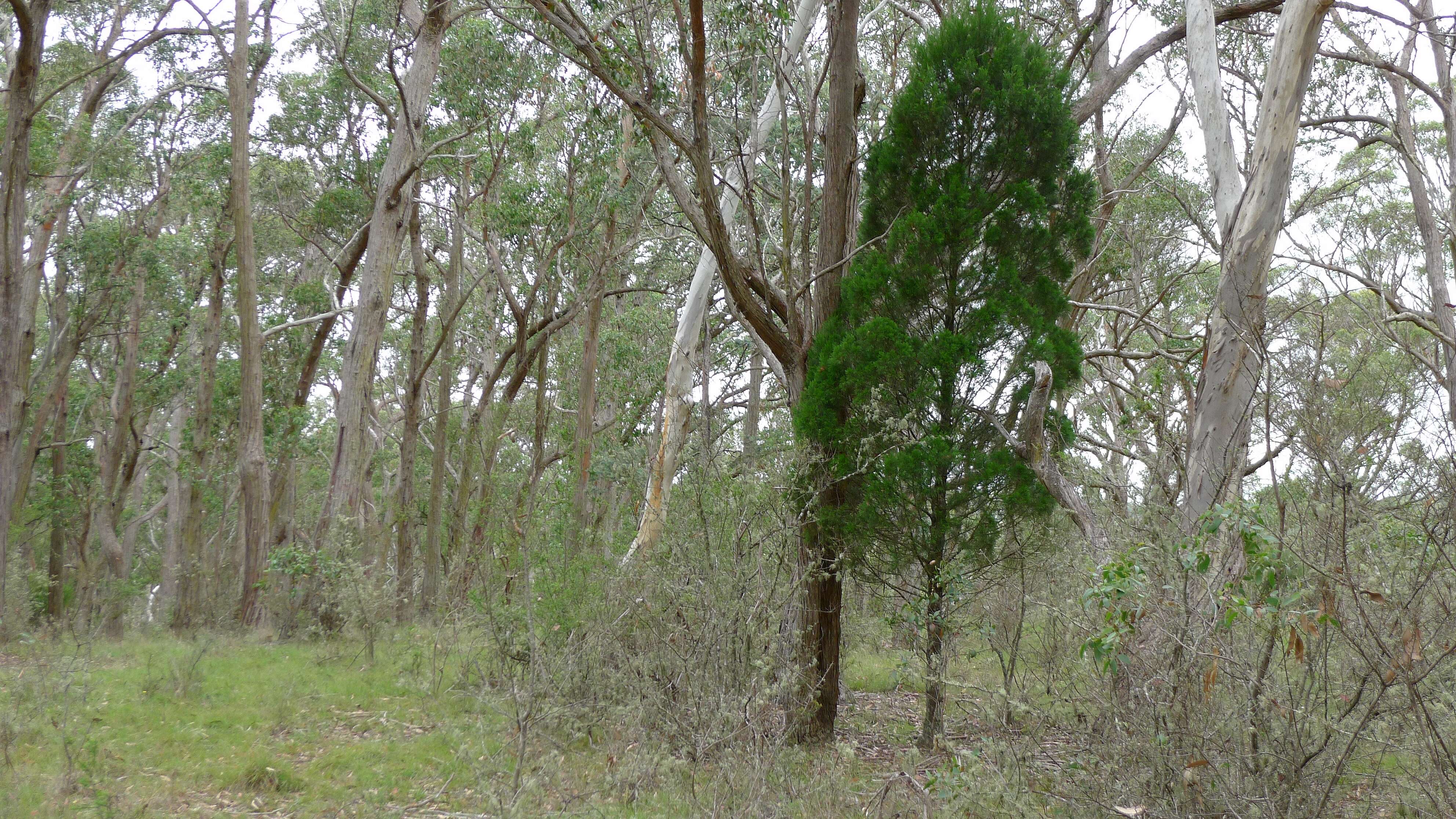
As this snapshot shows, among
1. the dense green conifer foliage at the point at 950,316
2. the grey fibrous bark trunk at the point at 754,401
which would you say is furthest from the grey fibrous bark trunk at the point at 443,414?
the dense green conifer foliage at the point at 950,316

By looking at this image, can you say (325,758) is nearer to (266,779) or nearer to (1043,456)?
(266,779)

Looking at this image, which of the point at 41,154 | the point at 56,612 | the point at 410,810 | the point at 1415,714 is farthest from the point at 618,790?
the point at 56,612

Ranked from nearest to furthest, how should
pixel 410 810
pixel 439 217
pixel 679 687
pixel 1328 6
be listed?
pixel 410 810 → pixel 679 687 → pixel 1328 6 → pixel 439 217

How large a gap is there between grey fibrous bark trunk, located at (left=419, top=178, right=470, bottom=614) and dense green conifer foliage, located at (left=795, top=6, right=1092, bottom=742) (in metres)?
8.29

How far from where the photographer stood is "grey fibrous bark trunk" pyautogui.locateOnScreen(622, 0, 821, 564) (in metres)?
7.83

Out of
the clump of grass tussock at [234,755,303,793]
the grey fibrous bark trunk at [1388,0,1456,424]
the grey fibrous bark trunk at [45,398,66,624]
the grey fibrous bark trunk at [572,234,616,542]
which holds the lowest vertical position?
the clump of grass tussock at [234,755,303,793]

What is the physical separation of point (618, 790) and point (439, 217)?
49.5 feet

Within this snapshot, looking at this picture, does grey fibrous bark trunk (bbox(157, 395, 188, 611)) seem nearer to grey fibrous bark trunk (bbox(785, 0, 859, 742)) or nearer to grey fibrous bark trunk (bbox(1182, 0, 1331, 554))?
grey fibrous bark trunk (bbox(785, 0, 859, 742))

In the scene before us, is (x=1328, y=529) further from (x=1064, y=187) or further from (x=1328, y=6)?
(x=1328, y=6)

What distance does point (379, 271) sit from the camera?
10.3 meters

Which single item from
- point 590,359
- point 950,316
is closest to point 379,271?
point 590,359

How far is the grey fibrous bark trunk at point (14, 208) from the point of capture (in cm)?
799

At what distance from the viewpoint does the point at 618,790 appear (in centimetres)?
438

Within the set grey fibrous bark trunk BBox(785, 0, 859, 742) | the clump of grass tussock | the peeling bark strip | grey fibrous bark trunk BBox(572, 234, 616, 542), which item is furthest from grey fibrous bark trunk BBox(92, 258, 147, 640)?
the peeling bark strip
